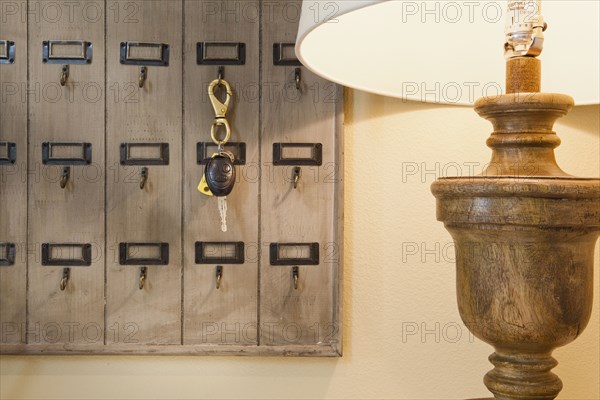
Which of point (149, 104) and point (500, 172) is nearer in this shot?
point (500, 172)

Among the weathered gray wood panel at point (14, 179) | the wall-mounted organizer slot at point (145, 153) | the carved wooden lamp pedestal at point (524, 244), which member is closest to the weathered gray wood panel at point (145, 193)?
the wall-mounted organizer slot at point (145, 153)

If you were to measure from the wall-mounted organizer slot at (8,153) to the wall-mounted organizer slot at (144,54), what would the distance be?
23cm

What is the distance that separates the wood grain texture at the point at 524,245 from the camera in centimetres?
63

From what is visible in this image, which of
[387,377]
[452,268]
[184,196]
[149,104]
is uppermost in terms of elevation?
[149,104]

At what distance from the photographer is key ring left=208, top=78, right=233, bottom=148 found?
38.7 inches

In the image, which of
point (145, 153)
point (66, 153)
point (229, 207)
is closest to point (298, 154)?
point (229, 207)

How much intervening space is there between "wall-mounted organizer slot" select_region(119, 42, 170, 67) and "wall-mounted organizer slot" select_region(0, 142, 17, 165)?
23 centimetres

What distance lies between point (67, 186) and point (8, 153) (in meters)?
0.11

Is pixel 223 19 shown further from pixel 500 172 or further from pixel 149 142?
pixel 500 172

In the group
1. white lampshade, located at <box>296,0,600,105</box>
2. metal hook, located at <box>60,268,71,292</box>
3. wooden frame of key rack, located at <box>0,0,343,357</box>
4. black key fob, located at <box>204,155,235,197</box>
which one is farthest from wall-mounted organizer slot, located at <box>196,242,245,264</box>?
white lampshade, located at <box>296,0,600,105</box>

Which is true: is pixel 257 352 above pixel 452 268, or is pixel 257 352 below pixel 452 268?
below

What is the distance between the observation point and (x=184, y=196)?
3.33 feet

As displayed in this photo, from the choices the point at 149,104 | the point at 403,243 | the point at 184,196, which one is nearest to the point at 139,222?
the point at 184,196

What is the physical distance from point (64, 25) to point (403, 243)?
26.0 inches
